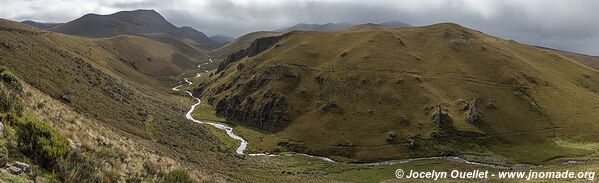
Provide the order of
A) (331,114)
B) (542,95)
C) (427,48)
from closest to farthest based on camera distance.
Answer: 1. (331,114)
2. (542,95)
3. (427,48)

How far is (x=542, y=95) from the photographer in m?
146

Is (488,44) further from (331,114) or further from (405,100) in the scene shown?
(331,114)

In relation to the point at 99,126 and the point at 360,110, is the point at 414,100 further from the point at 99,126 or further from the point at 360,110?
the point at 99,126

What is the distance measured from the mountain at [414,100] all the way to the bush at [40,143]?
94071mm

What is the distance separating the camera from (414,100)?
455 ft

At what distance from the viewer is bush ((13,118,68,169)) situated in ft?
60.0

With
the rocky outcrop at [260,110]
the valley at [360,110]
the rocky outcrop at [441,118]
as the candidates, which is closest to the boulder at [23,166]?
the valley at [360,110]

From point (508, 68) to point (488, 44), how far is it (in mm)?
30703

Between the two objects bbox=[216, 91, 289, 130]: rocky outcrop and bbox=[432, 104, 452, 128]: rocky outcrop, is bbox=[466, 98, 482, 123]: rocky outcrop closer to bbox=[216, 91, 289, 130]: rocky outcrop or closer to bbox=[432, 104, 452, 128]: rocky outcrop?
bbox=[432, 104, 452, 128]: rocky outcrop

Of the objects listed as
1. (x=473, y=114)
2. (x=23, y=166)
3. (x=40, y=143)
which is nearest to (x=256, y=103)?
(x=473, y=114)

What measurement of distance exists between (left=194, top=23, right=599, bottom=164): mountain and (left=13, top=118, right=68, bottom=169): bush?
309 ft

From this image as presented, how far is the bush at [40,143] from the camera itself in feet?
60.0

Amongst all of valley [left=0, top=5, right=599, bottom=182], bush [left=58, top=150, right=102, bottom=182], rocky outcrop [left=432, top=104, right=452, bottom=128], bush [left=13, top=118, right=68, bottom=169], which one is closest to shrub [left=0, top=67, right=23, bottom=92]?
valley [left=0, top=5, right=599, bottom=182]

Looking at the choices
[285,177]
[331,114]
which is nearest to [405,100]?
[331,114]
